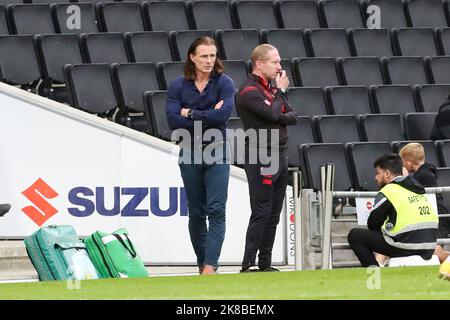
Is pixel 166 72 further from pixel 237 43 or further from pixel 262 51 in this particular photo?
pixel 262 51

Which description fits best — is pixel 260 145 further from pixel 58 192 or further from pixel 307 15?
pixel 307 15

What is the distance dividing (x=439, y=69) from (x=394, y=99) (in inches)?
42.4

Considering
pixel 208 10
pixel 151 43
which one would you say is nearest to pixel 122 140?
pixel 151 43

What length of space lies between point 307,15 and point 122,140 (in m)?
4.34

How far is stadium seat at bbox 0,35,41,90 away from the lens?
13.2 metres

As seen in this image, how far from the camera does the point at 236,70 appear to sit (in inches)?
535

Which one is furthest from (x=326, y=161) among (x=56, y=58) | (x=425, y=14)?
(x=425, y=14)

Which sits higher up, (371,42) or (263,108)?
(371,42)

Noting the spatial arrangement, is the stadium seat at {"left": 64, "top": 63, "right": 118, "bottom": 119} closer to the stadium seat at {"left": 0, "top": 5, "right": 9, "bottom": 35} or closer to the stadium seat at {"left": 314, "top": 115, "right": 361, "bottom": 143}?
the stadium seat at {"left": 0, "top": 5, "right": 9, "bottom": 35}

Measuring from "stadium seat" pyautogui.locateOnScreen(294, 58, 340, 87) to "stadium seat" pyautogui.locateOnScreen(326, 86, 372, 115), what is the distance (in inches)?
18.0

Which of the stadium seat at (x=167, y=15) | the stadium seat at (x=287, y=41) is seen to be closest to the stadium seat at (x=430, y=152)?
the stadium seat at (x=287, y=41)

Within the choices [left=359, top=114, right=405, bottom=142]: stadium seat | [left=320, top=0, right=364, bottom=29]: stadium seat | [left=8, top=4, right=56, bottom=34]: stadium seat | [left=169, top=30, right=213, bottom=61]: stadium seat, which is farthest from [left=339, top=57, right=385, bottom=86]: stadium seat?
[left=8, top=4, right=56, bottom=34]: stadium seat

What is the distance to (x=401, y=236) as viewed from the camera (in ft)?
33.8

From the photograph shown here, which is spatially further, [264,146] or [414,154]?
[414,154]
